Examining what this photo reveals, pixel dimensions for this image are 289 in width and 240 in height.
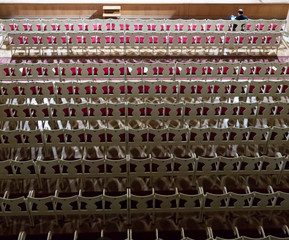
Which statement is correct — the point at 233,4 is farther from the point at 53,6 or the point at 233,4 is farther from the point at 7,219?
the point at 7,219

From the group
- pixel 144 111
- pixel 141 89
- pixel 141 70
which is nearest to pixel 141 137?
pixel 144 111

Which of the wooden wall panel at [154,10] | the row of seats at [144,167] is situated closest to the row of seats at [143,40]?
the wooden wall panel at [154,10]

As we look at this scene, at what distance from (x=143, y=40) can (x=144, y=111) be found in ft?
10.2

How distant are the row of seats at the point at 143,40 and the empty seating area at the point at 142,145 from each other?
0.12 feet

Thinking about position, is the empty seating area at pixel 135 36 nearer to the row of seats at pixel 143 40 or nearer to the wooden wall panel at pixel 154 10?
the row of seats at pixel 143 40

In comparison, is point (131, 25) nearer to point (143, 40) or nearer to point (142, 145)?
point (143, 40)

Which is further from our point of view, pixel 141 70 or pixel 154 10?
pixel 154 10

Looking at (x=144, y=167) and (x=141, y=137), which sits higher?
(x=141, y=137)

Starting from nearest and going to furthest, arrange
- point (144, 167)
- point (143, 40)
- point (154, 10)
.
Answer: point (144, 167), point (143, 40), point (154, 10)

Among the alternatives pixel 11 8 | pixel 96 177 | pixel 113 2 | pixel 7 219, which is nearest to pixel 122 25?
pixel 113 2

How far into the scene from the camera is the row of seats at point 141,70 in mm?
8445

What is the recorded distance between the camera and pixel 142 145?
270 inches

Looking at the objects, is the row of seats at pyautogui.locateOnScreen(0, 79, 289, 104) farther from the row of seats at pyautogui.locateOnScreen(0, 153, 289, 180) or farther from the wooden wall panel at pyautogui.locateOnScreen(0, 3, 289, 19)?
the wooden wall panel at pyautogui.locateOnScreen(0, 3, 289, 19)

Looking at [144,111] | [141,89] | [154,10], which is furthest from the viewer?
[154,10]
